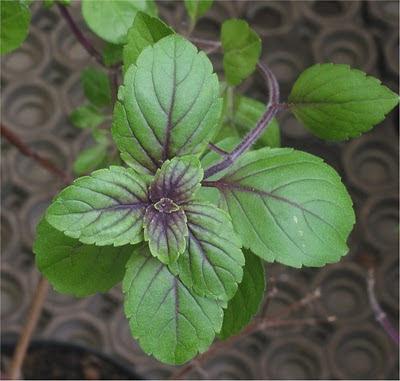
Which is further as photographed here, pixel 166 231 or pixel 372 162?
pixel 372 162

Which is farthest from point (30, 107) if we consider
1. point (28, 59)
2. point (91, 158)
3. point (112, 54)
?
point (112, 54)

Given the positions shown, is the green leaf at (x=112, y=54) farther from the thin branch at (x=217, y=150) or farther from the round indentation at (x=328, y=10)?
the round indentation at (x=328, y=10)

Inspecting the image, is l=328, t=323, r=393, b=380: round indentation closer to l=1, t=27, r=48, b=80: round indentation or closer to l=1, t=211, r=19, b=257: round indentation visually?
l=1, t=211, r=19, b=257: round indentation

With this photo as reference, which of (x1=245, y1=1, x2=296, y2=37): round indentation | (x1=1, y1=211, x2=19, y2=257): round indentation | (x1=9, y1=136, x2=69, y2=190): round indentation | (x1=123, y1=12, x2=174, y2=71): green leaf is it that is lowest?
(x1=1, y1=211, x2=19, y2=257): round indentation

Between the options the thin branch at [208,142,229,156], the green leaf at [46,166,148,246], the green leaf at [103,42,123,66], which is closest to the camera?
the green leaf at [46,166,148,246]

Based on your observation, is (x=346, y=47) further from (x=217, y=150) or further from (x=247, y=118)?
(x=217, y=150)

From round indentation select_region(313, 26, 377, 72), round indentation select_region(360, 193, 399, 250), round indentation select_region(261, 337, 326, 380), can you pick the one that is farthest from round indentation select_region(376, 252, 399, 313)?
round indentation select_region(313, 26, 377, 72)

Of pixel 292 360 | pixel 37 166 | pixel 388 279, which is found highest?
pixel 37 166

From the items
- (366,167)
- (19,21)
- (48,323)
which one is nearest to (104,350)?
(48,323)

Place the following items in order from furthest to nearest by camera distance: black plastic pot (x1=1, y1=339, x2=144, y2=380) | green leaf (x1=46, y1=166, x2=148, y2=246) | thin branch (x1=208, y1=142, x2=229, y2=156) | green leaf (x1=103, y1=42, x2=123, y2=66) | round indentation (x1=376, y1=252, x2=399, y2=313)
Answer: round indentation (x1=376, y1=252, x2=399, y2=313) → black plastic pot (x1=1, y1=339, x2=144, y2=380) → green leaf (x1=103, y1=42, x2=123, y2=66) → thin branch (x1=208, y1=142, x2=229, y2=156) → green leaf (x1=46, y1=166, x2=148, y2=246)
